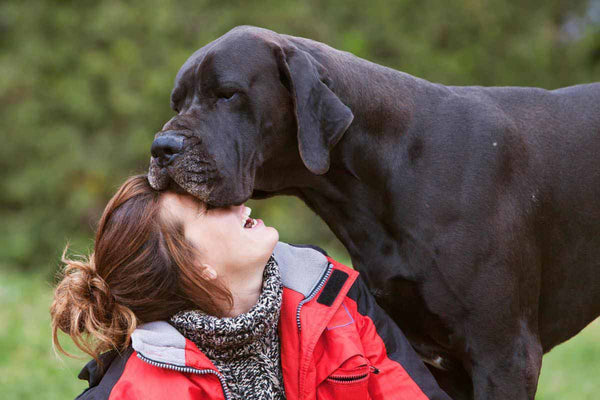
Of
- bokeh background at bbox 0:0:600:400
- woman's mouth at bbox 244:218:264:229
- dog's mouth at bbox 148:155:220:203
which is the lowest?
bokeh background at bbox 0:0:600:400

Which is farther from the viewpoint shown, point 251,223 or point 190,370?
point 251,223

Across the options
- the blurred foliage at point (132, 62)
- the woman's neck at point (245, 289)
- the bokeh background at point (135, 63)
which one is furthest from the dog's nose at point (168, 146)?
the blurred foliage at point (132, 62)

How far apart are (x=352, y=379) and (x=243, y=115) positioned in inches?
39.4

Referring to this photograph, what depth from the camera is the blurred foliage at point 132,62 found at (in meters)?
10.6

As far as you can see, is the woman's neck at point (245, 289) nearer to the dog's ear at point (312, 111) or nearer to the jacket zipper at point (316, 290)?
the jacket zipper at point (316, 290)

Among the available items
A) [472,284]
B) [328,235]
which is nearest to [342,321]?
[472,284]

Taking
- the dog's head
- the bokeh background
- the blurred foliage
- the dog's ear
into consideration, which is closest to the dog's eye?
the dog's head

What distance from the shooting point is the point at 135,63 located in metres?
10.8

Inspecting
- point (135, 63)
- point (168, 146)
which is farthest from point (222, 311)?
point (135, 63)

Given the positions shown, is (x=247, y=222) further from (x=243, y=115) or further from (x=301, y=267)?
(x=243, y=115)

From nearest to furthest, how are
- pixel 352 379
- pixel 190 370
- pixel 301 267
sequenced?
pixel 190 370
pixel 352 379
pixel 301 267

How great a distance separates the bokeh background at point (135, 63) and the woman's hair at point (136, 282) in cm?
739

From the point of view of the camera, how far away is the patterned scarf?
251 centimetres

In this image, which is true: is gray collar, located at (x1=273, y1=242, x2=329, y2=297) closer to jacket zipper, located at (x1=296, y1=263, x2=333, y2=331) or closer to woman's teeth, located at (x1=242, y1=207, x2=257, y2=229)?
jacket zipper, located at (x1=296, y1=263, x2=333, y2=331)
